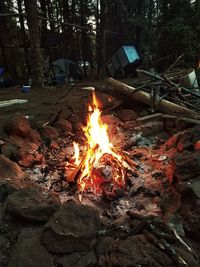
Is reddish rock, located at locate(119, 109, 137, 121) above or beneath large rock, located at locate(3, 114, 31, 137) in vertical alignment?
beneath

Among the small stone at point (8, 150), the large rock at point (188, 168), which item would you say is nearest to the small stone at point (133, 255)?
the large rock at point (188, 168)

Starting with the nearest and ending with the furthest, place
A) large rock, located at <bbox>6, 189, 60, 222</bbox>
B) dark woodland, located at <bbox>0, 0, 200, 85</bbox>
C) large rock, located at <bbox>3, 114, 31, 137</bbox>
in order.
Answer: large rock, located at <bbox>6, 189, 60, 222</bbox> < large rock, located at <bbox>3, 114, 31, 137</bbox> < dark woodland, located at <bbox>0, 0, 200, 85</bbox>

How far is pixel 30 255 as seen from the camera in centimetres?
257

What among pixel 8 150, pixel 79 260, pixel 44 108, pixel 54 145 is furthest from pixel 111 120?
pixel 79 260

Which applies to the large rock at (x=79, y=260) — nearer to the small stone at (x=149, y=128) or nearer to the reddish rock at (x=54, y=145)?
the reddish rock at (x=54, y=145)

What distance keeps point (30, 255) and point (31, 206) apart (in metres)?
0.64

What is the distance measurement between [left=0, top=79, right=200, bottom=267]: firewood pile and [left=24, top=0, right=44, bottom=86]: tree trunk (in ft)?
21.1

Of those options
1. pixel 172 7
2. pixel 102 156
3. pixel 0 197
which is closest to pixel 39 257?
pixel 0 197


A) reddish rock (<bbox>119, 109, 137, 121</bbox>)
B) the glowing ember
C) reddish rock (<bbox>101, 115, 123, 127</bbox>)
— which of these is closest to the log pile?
reddish rock (<bbox>119, 109, 137, 121</bbox>)

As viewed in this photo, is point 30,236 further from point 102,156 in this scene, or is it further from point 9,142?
point 9,142

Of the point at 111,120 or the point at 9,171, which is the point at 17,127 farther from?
the point at 111,120

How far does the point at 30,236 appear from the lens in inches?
112

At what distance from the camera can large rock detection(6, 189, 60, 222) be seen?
3.06m

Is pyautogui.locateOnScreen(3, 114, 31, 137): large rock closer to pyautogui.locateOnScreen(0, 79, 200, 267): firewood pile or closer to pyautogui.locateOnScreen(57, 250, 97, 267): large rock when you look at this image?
pyautogui.locateOnScreen(0, 79, 200, 267): firewood pile
